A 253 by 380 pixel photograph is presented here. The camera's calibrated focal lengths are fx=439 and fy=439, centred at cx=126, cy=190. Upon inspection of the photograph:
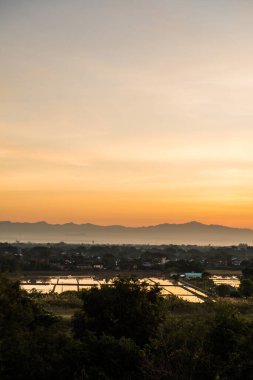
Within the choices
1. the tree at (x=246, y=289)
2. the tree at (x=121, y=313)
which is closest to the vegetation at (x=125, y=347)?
the tree at (x=121, y=313)

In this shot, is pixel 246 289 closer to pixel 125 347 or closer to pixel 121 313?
pixel 121 313

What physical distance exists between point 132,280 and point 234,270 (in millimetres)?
62983

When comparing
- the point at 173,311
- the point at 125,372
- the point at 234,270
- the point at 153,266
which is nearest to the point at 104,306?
the point at 125,372

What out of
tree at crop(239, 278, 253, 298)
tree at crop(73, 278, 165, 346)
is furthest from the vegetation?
Answer: tree at crop(239, 278, 253, 298)

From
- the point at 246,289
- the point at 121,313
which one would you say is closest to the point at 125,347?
the point at 121,313

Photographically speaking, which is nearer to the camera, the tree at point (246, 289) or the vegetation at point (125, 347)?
the vegetation at point (125, 347)

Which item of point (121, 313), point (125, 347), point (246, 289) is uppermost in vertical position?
point (121, 313)

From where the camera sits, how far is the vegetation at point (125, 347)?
10.7 m

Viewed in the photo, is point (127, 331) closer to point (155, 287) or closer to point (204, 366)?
point (155, 287)

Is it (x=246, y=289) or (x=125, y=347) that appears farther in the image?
(x=246, y=289)

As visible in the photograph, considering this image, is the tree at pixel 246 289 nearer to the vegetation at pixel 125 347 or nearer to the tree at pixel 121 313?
the tree at pixel 121 313

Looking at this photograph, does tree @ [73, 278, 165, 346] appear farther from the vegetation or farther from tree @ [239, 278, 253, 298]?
tree @ [239, 278, 253, 298]

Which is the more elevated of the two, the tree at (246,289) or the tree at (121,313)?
the tree at (121,313)

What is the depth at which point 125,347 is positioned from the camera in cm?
1161
